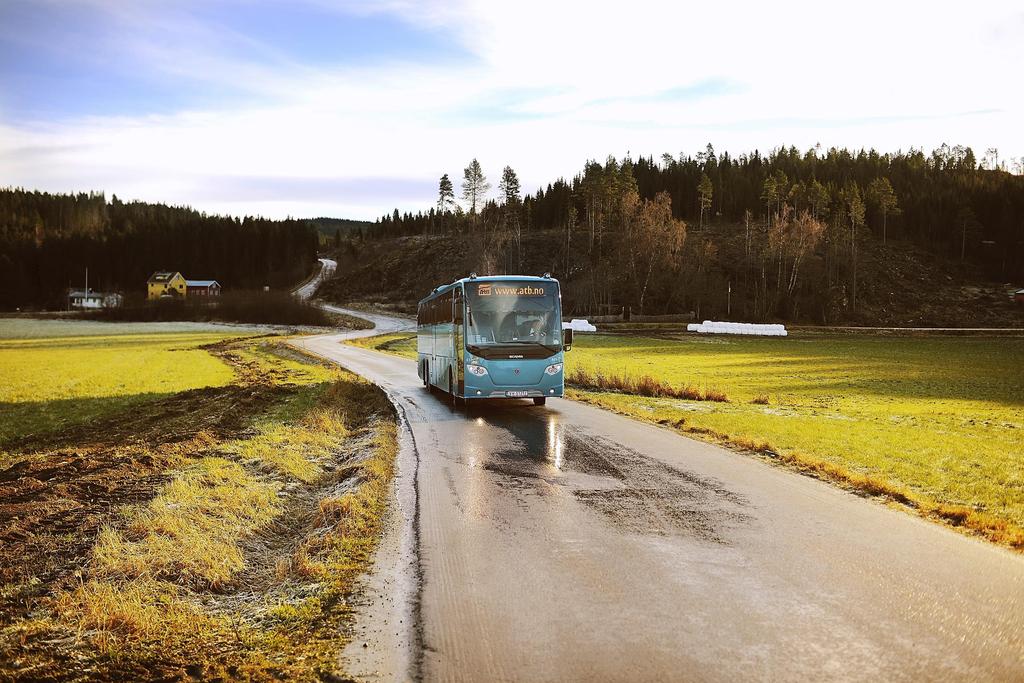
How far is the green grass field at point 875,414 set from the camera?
1214 centimetres

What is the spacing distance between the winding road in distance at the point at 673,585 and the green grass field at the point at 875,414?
67.3 inches

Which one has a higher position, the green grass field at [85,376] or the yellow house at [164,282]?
the yellow house at [164,282]

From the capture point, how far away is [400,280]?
532 ft

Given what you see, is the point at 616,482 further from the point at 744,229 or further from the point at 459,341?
the point at 744,229

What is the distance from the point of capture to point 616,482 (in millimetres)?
11750

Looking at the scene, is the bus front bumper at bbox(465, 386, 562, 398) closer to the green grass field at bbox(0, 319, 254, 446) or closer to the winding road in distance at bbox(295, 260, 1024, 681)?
the winding road in distance at bbox(295, 260, 1024, 681)

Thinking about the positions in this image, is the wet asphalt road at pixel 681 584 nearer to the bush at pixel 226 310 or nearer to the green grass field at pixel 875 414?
the green grass field at pixel 875 414

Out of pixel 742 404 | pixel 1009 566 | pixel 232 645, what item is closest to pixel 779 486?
pixel 1009 566

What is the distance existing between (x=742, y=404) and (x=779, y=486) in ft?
43.5

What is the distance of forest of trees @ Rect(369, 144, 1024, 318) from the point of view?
337 ft

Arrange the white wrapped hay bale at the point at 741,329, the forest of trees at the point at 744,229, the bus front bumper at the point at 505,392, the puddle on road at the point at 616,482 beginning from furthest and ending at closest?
the forest of trees at the point at 744,229 < the white wrapped hay bale at the point at 741,329 < the bus front bumper at the point at 505,392 < the puddle on road at the point at 616,482

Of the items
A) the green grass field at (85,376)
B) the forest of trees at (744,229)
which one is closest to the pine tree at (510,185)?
the forest of trees at (744,229)

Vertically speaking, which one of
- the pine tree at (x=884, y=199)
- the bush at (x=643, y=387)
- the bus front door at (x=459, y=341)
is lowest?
the bush at (x=643, y=387)

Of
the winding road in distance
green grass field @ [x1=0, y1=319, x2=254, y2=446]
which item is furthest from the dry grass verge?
green grass field @ [x1=0, y1=319, x2=254, y2=446]
